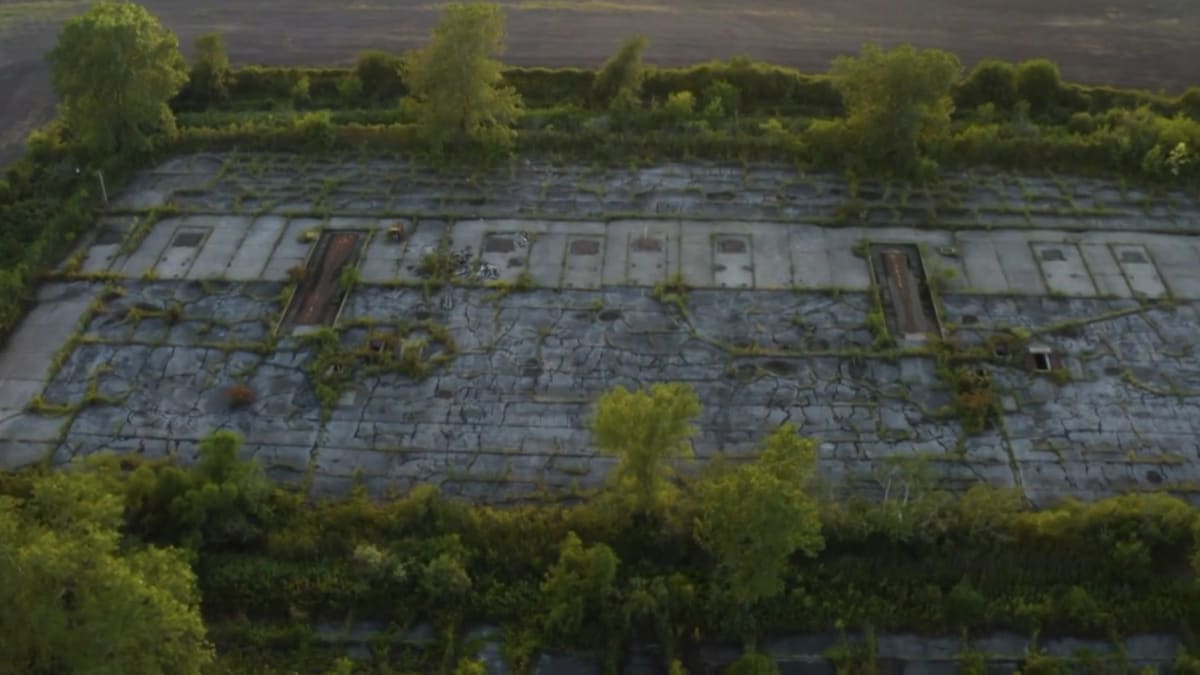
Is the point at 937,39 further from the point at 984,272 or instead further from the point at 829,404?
the point at 829,404

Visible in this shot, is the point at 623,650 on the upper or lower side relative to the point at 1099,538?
lower

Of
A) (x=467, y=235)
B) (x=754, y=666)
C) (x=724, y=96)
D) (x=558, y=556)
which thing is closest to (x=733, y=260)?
(x=467, y=235)

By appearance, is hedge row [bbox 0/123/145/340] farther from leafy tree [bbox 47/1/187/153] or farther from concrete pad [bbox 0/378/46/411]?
concrete pad [bbox 0/378/46/411]

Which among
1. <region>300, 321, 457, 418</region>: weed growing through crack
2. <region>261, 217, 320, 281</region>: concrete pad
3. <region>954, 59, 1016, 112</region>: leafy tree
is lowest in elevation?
<region>300, 321, 457, 418</region>: weed growing through crack

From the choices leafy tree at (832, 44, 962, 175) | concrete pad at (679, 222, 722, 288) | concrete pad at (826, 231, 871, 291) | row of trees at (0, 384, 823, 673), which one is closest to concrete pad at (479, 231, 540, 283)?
concrete pad at (679, 222, 722, 288)

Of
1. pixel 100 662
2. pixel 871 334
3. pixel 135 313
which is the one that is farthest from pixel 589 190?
pixel 100 662

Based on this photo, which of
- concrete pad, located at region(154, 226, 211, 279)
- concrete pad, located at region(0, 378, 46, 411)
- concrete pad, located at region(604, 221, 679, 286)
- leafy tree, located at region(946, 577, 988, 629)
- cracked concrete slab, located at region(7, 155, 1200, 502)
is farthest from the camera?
concrete pad, located at region(154, 226, 211, 279)
